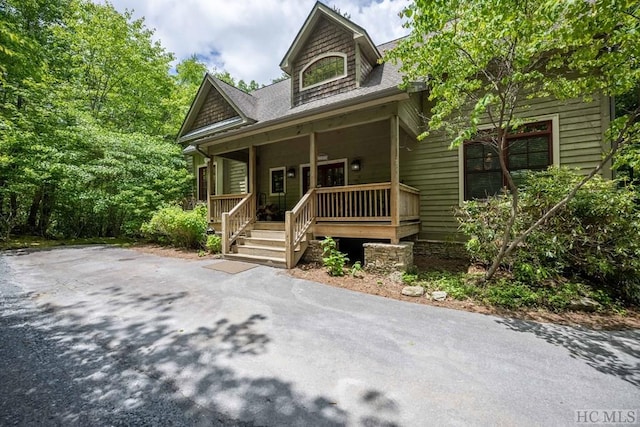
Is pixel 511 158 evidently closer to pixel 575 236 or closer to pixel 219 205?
pixel 575 236

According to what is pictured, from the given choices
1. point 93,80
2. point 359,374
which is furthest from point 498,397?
point 93,80

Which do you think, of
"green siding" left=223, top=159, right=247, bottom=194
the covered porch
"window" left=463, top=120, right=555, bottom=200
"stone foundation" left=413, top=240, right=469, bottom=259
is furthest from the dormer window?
"stone foundation" left=413, top=240, right=469, bottom=259

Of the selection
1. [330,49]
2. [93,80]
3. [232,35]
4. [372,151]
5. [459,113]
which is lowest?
[372,151]

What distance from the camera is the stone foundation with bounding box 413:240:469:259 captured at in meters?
7.08

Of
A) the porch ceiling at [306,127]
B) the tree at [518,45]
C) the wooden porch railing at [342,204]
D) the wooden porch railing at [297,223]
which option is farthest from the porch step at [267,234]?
the tree at [518,45]

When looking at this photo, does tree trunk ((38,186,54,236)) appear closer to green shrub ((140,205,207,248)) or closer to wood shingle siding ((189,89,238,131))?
green shrub ((140,205,207,248))

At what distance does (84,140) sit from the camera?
34.9ft

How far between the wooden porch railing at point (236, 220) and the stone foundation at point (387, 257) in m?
3.89

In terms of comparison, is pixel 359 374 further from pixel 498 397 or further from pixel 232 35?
pixel 232 35

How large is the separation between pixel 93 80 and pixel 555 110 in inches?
804

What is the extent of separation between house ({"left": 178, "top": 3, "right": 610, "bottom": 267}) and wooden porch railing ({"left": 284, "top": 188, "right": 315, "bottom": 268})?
0.03 meters

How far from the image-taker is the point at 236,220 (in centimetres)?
782

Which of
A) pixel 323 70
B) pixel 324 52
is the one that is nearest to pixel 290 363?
pixel 323 70

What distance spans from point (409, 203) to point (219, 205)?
613cm
